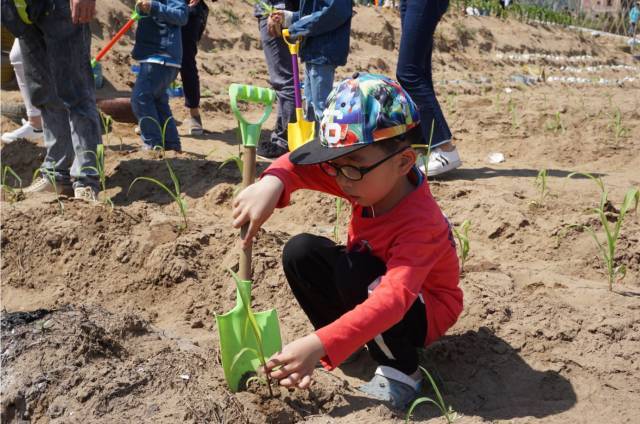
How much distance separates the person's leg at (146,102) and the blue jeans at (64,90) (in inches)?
30.3

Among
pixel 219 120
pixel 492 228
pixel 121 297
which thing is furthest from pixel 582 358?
pixel 219 120

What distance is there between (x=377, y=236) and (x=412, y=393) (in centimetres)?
46

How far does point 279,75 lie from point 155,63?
785 mm

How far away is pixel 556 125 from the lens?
567cm

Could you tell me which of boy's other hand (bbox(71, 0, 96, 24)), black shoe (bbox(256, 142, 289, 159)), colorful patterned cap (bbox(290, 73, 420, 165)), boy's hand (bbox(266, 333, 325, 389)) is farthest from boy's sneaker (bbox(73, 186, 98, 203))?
boy's hand (bbox(266, 333, 325, 389))

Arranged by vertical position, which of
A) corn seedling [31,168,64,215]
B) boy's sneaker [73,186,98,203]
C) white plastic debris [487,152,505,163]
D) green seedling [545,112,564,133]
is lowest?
white plastic debris [487,152,505,163]

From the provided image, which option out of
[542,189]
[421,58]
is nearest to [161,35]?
[421,58]

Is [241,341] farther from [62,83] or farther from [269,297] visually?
[62,83]

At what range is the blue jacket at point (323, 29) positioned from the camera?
13.5ft

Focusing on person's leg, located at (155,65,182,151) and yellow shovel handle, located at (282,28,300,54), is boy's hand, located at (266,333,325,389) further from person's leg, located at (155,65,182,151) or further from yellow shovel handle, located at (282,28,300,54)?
person's leg, located at (155,65,182,151)

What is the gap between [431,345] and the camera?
2.40 m

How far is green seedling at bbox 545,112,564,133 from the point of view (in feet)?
18.6

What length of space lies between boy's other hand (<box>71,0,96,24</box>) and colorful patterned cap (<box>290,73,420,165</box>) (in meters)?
2.06

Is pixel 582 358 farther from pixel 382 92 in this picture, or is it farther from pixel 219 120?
pixel 219 120
